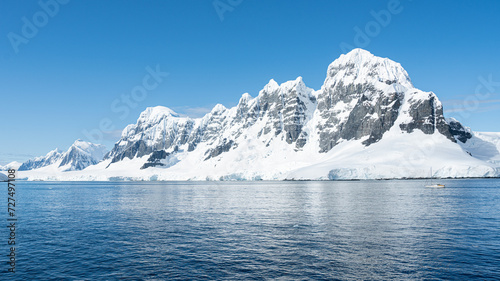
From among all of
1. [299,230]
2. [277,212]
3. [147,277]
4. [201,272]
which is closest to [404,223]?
[299,230]

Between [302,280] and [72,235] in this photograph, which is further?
[72,235]

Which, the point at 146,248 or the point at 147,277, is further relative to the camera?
the point at 146,248

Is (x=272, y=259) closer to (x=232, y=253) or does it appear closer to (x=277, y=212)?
(x=232, y=253)

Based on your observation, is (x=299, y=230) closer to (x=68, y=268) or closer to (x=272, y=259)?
(x=272, y=259)

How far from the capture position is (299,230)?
4975 cm

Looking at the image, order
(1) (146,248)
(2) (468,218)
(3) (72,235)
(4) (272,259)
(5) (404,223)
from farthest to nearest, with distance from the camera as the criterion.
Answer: (2) (468,218), (5) (404,223), (3) (72,235), (1) (146,248), (4) (272,259)

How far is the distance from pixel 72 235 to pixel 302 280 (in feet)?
112

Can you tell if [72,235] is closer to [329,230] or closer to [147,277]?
[147,277]

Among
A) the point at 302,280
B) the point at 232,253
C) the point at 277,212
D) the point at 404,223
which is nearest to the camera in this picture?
the point at 302,280

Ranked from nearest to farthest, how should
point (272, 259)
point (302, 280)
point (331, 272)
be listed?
point (302, 280)
point (331, 272)
point (272, 259)

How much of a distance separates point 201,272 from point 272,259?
742cm

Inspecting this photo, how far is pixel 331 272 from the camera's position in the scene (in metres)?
30.1

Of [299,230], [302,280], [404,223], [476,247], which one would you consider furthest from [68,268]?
[404,223]

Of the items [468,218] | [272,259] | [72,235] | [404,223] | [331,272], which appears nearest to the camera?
[331,272]
